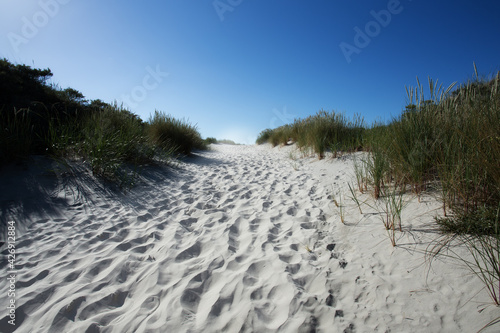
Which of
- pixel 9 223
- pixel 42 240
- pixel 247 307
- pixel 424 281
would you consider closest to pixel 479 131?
pixel 424 281

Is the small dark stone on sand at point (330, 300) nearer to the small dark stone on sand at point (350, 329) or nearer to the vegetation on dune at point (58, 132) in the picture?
the small dark stone on sand at point (350, 329)

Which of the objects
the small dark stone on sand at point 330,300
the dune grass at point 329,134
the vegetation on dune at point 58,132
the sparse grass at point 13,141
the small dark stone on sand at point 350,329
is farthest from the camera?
the dune grass at point 329,134

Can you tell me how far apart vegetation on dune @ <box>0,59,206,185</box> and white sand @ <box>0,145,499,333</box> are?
843mm

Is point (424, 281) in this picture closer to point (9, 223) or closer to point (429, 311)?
point (429, 311)

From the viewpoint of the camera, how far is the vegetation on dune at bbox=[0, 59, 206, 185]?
332 cm

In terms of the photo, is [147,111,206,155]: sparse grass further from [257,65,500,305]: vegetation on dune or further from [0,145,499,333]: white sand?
[257,65,500,305]: vegetation on dune

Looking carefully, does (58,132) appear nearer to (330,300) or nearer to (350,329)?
(330,300)

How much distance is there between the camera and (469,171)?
170 cm

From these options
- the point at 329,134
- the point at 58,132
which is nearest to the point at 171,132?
the point at 58,132

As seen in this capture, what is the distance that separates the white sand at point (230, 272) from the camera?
1.24 metres

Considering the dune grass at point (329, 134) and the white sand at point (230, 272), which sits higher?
the dune grass at point (329, 134)

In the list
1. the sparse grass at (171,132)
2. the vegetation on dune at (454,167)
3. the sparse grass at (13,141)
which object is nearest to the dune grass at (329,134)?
the vegetation on dune at (454,167)

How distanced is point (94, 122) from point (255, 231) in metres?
4.25

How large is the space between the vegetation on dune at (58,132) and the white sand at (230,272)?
843 millimetres
